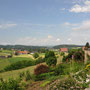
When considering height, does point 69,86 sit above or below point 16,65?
above

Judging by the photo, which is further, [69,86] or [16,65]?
[16,65]

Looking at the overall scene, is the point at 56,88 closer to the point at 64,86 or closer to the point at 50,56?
the point at 64,86

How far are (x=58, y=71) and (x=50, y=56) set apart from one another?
16.5 meters

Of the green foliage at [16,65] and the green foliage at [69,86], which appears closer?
the green foliage at [69,86]

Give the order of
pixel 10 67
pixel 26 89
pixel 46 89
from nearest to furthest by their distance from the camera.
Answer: pixel 46 89 < pixel 26 89 < pixel 10 67

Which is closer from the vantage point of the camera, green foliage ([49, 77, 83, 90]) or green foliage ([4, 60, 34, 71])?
green foliage ([49, 77, 83, 90])

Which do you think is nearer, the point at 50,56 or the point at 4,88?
the point at 4,88

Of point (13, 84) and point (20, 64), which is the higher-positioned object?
point (13, 84)

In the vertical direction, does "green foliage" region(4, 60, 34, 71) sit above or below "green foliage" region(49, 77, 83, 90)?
below

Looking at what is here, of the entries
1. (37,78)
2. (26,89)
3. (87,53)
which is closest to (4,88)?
(26,89)

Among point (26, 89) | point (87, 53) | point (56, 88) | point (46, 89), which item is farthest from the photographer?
point (87, 53)

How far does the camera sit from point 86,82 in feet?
11.9

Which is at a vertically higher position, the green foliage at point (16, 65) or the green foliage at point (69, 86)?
the green foliage at point (69, 86)

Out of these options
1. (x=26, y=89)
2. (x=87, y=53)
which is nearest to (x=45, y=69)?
(x=26, y=89)
